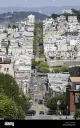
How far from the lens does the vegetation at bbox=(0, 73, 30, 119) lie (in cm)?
478

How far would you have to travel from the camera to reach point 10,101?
5.54 metres

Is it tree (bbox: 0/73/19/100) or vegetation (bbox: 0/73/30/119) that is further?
tree (bbox: 0/73/19/100)

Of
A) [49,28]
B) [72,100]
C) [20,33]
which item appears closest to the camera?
[72,100]

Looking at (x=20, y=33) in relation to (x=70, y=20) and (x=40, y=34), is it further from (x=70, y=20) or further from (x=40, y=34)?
(x=70, y=20)

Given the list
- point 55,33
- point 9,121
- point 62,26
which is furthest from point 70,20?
point 9,121

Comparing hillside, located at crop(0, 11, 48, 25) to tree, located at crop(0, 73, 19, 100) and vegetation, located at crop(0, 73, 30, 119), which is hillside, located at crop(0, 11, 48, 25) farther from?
vegetation, located at crop(0, 73, 30, 119)

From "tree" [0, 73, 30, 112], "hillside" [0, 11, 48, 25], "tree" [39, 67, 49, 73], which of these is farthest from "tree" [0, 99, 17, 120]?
"hillside" [0, 11, 48, 25]

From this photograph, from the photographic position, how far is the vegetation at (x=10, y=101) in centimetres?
478

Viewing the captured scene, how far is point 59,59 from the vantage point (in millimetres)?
23578

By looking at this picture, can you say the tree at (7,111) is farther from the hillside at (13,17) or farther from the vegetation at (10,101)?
the hillside at (13,17)

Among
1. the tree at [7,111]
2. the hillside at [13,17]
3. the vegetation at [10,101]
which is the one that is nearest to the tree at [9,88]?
the vegetation at [10,101]

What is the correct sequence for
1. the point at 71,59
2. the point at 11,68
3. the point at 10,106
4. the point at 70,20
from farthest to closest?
the point at 70,20 → the point at 71,59 → the point at 11,68 → the point at 10,106

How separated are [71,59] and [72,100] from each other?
14.9 metres

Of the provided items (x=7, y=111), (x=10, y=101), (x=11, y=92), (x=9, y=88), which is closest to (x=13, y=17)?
(x=9, y=88)
